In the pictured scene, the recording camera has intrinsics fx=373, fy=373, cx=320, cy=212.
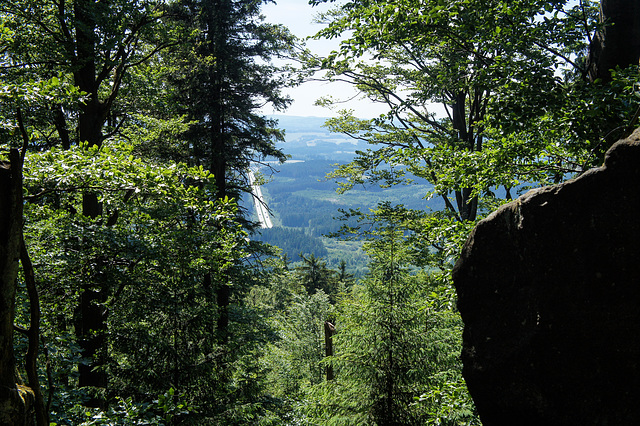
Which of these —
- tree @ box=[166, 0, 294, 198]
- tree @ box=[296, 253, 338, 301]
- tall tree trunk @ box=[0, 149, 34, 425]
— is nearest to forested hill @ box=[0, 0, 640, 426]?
tall tree trunk @ box=[0, 149, 34, 425]

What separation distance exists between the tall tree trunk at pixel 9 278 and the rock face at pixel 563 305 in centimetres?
351

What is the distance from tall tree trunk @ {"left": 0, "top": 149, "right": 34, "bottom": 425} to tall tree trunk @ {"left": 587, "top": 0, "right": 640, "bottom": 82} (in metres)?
6.61

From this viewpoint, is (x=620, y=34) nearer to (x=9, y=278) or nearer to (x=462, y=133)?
(x=462, y=133)

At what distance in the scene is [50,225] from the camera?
20.3 ft

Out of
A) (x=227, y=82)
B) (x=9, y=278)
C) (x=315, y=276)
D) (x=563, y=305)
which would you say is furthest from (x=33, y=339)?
(x=315, y=276)

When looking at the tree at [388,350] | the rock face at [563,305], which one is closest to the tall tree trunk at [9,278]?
the rock face at [563,305]

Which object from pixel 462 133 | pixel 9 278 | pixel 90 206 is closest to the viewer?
pixel 9 278

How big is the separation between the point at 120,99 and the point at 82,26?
5533 mm

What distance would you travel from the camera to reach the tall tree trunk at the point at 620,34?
16.6ft

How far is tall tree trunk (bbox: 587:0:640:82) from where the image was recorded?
506cm

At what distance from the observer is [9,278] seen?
6.60ft

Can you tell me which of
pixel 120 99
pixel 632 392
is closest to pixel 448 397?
pixel 632 392

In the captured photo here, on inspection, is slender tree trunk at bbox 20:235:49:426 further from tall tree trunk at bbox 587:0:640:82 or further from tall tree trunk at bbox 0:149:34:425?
tall tree trunk at bbox 587:0:640:82

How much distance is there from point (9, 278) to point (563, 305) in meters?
3.81
